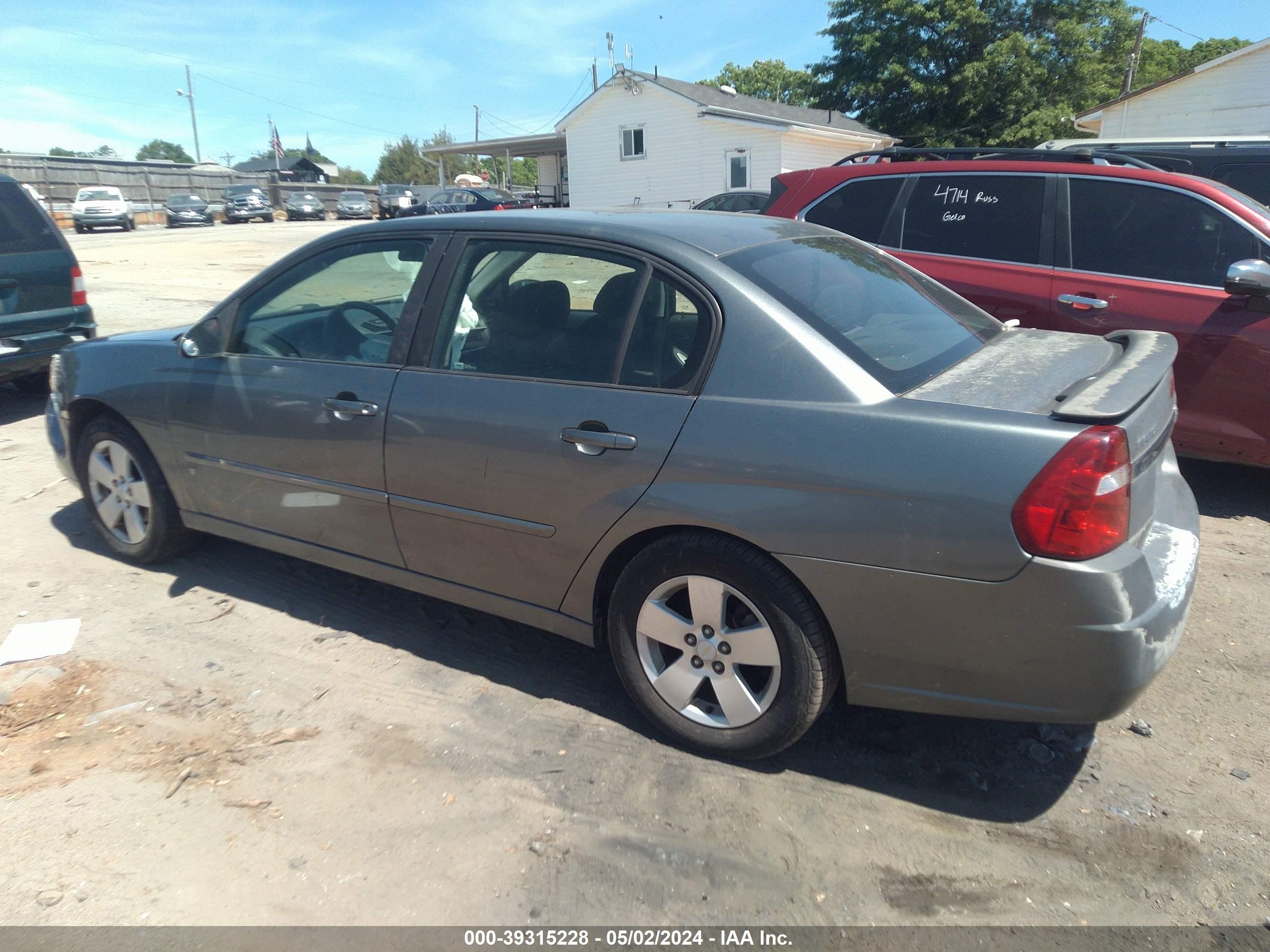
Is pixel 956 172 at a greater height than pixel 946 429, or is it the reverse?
pixel 956 172

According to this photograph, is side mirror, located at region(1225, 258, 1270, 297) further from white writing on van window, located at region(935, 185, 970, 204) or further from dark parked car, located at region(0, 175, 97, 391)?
dark parked car, located at region(0, 175, 97, 391)

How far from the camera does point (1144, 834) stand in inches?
102

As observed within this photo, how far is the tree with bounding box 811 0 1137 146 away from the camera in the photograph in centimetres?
3259

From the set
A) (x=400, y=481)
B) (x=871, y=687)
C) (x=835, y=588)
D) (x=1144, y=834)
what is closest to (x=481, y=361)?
(x=400, y=481)

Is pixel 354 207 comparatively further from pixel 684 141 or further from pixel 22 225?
pixel 22 225

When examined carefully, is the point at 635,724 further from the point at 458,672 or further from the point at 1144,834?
the point at 1144,834

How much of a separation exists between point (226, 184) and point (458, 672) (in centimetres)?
5575

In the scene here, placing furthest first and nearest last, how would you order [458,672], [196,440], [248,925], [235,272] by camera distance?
[235,272]
[196,440]
[458,672]
[248,925]

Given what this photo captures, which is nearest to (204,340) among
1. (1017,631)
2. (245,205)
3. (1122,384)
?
(1017,631)

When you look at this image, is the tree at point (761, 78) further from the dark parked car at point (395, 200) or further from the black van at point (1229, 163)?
the black van at point (1229, 163)

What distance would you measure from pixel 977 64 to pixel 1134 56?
8547mm

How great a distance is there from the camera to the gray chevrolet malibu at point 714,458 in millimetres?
2389

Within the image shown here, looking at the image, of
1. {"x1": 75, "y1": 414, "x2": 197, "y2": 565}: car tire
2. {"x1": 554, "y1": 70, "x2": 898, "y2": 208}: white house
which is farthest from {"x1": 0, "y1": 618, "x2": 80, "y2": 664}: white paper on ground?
{"x1": 554, "y1": 70, "x2": 898, "y2": 208}: white house

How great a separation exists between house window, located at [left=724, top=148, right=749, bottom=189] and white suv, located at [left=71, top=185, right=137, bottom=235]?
24015 millimetres
